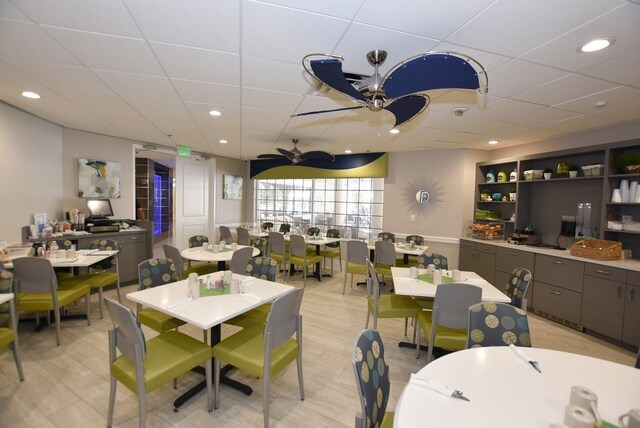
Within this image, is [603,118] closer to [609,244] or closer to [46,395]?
[609,244]

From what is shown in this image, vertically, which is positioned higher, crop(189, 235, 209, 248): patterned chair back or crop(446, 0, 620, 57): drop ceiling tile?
crop(446, 0, 620, 57): drop ceiling tile

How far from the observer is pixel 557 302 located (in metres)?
Answer: 3.92

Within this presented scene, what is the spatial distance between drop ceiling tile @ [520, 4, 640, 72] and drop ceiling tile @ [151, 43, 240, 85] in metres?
2.24

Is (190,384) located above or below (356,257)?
below

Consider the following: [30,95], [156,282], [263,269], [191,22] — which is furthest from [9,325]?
[191,22]

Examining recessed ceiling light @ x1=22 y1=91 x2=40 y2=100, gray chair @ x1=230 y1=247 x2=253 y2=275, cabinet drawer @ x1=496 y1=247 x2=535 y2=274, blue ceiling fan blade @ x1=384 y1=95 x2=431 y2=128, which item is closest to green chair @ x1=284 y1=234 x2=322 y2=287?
gray chair @ x1=230 y1=247 x2=253 y2=275

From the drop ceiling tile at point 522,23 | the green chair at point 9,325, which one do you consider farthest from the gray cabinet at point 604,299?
the green chair at point 9,325

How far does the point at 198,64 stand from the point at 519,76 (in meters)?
2.67

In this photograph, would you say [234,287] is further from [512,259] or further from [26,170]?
[512,259]

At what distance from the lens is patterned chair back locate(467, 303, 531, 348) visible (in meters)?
1.86

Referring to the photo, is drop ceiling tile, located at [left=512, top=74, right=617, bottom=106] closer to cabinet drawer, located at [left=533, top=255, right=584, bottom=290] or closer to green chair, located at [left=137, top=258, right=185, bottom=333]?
cabinet drawer, located at [left=533, top=255, right=584, bottom=290]

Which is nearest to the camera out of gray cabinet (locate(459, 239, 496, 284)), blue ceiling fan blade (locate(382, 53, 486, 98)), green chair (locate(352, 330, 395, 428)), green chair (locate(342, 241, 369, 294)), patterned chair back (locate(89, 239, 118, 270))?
green chair (locate(352, 330, 395, 428))

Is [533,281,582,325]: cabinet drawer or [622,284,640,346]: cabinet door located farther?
[533,281,582,325]: cabinet drawer

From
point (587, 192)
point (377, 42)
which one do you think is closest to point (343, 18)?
point (377, 42)
